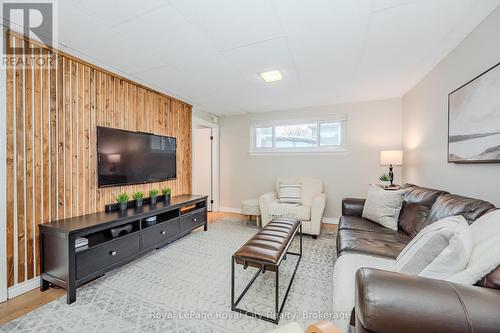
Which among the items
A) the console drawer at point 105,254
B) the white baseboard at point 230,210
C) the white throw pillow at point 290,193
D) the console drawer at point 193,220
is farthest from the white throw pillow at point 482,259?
the white baseboard at point 230,210

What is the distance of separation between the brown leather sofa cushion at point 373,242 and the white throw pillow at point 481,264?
2.47ft

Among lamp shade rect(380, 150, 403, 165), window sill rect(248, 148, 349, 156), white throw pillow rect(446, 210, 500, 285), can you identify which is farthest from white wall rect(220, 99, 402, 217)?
white throw pillow rect(446, 210, 500, 285)

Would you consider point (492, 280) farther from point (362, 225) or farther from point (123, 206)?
point (123, 206)

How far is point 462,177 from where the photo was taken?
1973 mm

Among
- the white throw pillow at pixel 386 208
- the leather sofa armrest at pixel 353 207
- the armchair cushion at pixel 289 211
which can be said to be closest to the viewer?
the white throw pillow at pixel 386 208

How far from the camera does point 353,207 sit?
9.23ft

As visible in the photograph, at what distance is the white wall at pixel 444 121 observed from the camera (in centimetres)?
166

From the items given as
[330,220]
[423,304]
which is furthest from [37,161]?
[330,220]

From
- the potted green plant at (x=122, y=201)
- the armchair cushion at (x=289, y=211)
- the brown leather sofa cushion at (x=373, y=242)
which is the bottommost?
the armchair cushion at (x=289, y=211)

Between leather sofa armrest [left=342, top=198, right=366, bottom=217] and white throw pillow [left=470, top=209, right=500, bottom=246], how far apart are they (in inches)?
62.0

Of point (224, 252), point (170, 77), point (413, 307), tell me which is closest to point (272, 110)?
point (170, 77)

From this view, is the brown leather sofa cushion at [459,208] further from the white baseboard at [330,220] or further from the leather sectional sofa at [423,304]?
the white baseboard at [330,220]

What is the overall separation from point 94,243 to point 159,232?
724 millimetres

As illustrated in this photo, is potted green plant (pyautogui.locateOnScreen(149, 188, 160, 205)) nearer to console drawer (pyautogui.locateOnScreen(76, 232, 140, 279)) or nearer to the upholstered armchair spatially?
console drawer (pyautogui.locateOnScreen(76, 232, 140, 279))
